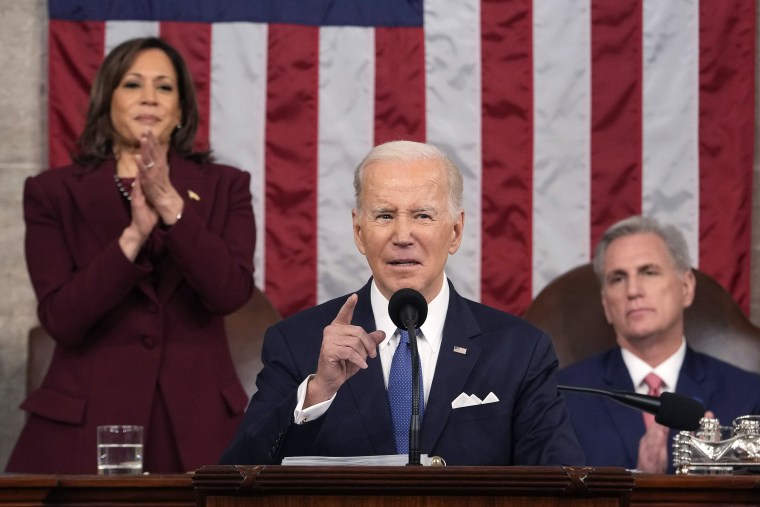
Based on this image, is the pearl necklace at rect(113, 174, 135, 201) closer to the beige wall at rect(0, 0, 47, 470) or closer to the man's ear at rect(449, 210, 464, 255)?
the man's ear at rect(449, 210, 464, 255)

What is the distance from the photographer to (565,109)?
521 cm

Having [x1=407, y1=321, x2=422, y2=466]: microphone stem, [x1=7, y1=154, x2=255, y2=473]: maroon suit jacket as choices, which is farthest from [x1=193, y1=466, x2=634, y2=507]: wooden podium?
[x1=7, y1=154, x2=255, y2=473]: maroon suit jacket

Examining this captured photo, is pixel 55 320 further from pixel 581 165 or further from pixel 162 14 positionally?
pixel 581 165

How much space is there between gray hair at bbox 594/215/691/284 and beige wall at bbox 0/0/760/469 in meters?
2.11

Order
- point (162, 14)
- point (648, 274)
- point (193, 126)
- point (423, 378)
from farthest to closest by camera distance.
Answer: point (162, 14) < point (648, 274) < point (193, 126) < point (423, 378)

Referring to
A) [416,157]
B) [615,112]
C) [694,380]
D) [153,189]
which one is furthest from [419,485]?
[615,112]

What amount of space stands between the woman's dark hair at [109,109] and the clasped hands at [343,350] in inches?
59.5

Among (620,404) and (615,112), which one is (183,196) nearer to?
(620,404)

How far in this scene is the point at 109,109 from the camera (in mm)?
3842

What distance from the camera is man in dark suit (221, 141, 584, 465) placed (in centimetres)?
270

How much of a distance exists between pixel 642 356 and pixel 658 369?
63mm

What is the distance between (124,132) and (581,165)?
2.00 m

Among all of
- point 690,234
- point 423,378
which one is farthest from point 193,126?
point 690,234

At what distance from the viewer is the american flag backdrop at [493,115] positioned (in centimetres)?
514
